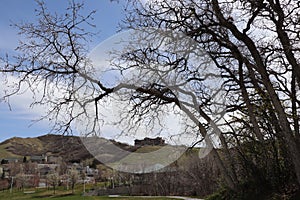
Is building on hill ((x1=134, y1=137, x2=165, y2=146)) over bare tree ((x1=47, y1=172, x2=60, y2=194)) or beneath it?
beneath

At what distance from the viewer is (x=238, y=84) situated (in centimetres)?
817

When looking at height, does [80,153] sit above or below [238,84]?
below

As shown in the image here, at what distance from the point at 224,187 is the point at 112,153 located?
346 centimetres

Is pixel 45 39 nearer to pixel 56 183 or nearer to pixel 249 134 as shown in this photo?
pixel 249 134

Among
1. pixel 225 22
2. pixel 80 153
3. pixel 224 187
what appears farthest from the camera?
pixel 224 187

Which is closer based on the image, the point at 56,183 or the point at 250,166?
the point at 250,166

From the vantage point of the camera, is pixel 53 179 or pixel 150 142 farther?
pixel 53 179

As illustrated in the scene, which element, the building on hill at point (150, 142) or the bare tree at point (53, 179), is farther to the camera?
the bare tree at point (53, 179)

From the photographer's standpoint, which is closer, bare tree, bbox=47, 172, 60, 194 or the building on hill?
the building on hill

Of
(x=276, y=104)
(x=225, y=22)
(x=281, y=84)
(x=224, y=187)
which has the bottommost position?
(x=224, y=187)

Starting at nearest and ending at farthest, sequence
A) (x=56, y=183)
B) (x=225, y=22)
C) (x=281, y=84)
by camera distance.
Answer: (x=225, y=22) → (x=281, y=84) → (x=56, y=183)

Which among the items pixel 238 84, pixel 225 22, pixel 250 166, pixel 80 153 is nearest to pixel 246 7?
pixel 225 22

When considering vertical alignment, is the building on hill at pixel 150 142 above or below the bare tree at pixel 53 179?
Result: below

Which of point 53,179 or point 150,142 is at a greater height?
point 53,179
